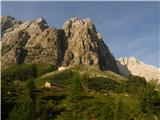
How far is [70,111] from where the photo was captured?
11012 cm

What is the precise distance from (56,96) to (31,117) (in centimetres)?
5057

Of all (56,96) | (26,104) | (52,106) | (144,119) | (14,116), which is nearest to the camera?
(14,116)

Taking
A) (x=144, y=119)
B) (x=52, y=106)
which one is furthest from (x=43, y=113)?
(x=144, y=119)

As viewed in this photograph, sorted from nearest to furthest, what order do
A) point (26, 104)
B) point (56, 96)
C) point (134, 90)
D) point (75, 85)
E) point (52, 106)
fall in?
point (26, 104), point (52, 106), point (75, 85), point (56, 96), point (134, 90)

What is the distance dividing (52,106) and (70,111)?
301 inches

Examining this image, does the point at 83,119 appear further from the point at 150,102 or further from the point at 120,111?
the point at 150,102

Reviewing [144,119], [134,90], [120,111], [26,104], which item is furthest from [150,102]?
[134,90]

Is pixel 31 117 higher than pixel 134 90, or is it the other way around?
pixel 134 90

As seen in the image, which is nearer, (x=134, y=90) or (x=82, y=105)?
(x=82, y=105)

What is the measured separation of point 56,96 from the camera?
139 metres

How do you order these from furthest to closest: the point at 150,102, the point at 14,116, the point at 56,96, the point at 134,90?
1. the point at 134,90
2. the point at 56,96
3. the point at 150,102
4. the point at 14,116

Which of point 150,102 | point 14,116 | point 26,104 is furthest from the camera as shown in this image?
point 150,102

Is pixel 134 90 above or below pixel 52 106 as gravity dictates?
above

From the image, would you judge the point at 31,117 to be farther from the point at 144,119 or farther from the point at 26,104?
the point at 144,119
